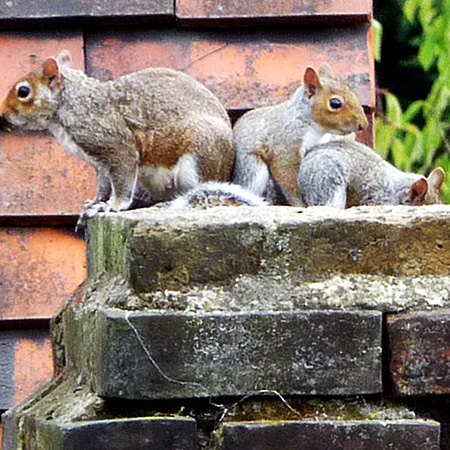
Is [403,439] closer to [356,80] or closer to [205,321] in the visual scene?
[205,321]

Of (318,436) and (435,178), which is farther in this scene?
(435,178)

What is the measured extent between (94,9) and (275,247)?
47.4 inches

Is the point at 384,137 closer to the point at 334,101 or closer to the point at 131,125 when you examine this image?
the point at 334,101

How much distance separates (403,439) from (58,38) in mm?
1432

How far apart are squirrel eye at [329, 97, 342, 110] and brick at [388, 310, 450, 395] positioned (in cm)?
131

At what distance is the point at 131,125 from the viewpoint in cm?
233

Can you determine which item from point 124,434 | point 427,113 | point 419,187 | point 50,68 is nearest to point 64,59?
point 50,68

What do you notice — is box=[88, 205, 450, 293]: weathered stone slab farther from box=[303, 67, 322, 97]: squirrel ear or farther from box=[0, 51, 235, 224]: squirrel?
box=[303, 67, 322, 97]: squirrel ear

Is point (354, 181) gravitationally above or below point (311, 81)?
below

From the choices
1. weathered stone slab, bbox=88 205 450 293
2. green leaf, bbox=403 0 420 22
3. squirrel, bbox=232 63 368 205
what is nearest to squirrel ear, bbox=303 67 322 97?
squirrel, bbox=232 63 368 205

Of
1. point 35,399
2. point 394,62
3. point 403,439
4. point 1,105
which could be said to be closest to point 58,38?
point 1,105

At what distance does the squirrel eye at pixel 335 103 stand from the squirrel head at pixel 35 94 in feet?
1.89

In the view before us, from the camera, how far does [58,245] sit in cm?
240

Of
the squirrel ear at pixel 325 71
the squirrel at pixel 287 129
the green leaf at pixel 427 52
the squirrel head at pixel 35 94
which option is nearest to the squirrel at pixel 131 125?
the squirrel head at pixel 35 94
